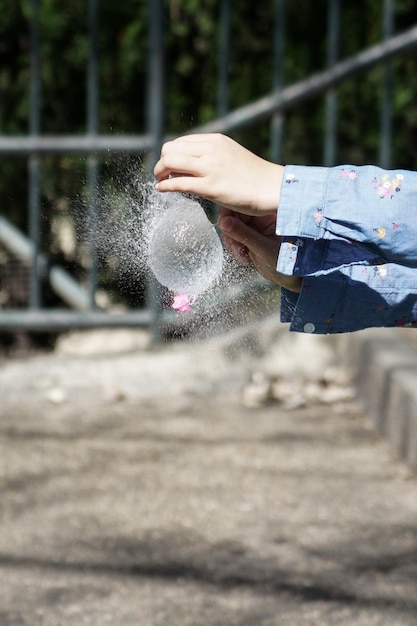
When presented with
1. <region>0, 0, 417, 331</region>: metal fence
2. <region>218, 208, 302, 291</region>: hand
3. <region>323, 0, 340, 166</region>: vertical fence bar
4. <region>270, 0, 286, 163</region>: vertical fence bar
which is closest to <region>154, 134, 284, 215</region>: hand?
<region>218, 208, 302, 291</region>: hand

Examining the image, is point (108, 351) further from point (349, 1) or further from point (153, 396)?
point (349, 1)

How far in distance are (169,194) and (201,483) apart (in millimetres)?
1656

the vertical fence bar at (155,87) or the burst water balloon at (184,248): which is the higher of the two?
the burst water balloon at (184,248)

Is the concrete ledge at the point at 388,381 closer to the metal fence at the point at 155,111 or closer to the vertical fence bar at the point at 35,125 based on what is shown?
the metal fence at the point at 155,111

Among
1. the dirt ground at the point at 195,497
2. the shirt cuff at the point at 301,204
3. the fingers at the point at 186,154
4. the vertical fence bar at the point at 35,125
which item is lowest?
the dirt ground at the point at 195,497

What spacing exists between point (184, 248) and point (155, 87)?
2.97 m

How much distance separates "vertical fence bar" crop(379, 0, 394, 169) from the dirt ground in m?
0.99

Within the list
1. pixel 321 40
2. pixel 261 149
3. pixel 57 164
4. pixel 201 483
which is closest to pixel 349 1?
pixel 321 40

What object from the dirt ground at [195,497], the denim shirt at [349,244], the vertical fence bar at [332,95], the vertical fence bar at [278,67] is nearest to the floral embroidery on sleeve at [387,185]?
the denim shirt at [349,244]

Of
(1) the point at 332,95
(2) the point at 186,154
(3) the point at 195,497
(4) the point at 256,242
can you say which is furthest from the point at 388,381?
(2) the point at 186,154

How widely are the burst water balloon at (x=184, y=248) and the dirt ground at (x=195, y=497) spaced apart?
0.92m

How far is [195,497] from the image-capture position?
320 centimetres

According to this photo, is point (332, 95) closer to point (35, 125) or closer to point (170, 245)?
point (35, 125)

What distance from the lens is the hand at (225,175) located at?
1.67 meters
